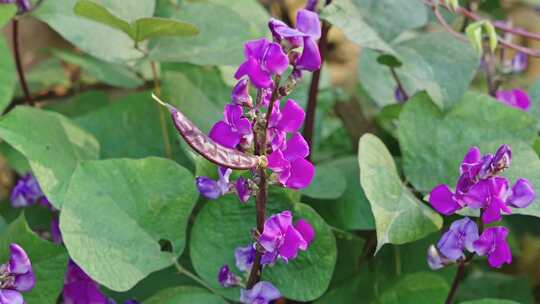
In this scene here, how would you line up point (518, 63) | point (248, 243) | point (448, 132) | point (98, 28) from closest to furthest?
point (248, 243) < point (448, 132) < point (98, 28) < point (518, 63)

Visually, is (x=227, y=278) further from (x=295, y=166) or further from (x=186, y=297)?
(x=295, y=166)

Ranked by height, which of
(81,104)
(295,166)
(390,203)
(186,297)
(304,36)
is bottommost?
(81,104)

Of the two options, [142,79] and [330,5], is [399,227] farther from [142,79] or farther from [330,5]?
[142,79]

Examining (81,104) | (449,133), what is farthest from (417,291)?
(81,104)

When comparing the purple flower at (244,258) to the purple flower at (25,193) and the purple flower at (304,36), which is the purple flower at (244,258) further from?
the purple flower at (25,193)

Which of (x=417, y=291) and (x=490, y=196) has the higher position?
(x=490, y=196)

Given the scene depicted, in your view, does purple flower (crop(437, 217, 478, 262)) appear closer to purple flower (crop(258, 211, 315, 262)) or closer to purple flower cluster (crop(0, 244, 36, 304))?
purple flower (crop(258, 211, 315, 262))

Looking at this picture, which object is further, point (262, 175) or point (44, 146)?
point (44, 146)

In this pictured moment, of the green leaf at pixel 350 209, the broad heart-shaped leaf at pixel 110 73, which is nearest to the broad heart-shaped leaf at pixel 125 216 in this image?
the green leaf at pixel 350 209
